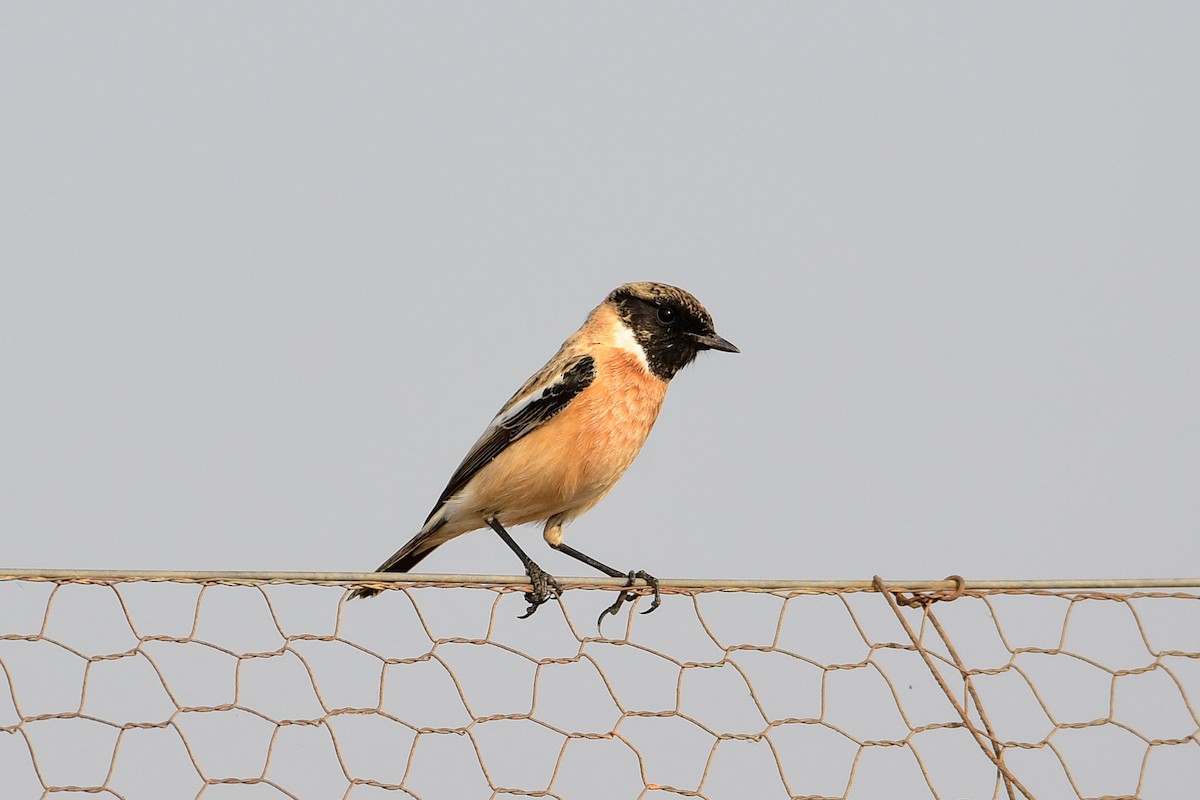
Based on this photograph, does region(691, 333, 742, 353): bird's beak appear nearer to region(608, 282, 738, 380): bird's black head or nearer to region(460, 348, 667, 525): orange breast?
region(608, 282, 738, 380): bird's black head

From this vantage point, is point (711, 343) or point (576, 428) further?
point (711, 343)

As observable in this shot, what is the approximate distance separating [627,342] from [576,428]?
726 millimetres

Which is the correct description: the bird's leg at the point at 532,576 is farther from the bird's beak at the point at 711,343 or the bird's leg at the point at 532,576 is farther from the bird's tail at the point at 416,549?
the bird's beak at the point at 711,343

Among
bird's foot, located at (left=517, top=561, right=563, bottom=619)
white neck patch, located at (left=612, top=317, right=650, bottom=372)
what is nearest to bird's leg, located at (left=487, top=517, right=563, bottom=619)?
bird's foot, located at (left=517, top=561, right=563, bottom=619)

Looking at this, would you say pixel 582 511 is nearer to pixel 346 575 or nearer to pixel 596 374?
pixel 596 374

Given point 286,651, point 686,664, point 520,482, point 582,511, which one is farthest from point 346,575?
point 582,511

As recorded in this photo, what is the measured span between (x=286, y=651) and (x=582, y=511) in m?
3.07

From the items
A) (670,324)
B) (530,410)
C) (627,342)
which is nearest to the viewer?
(530,410)

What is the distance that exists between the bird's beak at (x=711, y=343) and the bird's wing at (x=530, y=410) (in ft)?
2.07

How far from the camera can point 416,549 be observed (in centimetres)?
676

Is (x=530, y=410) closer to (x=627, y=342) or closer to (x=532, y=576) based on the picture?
(x=627, y=342)

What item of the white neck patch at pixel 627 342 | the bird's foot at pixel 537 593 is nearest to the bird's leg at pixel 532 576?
the bird's foot at pixel 537 593

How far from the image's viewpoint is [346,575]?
3.63 metres

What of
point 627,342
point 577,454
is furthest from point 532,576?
point 627,342
